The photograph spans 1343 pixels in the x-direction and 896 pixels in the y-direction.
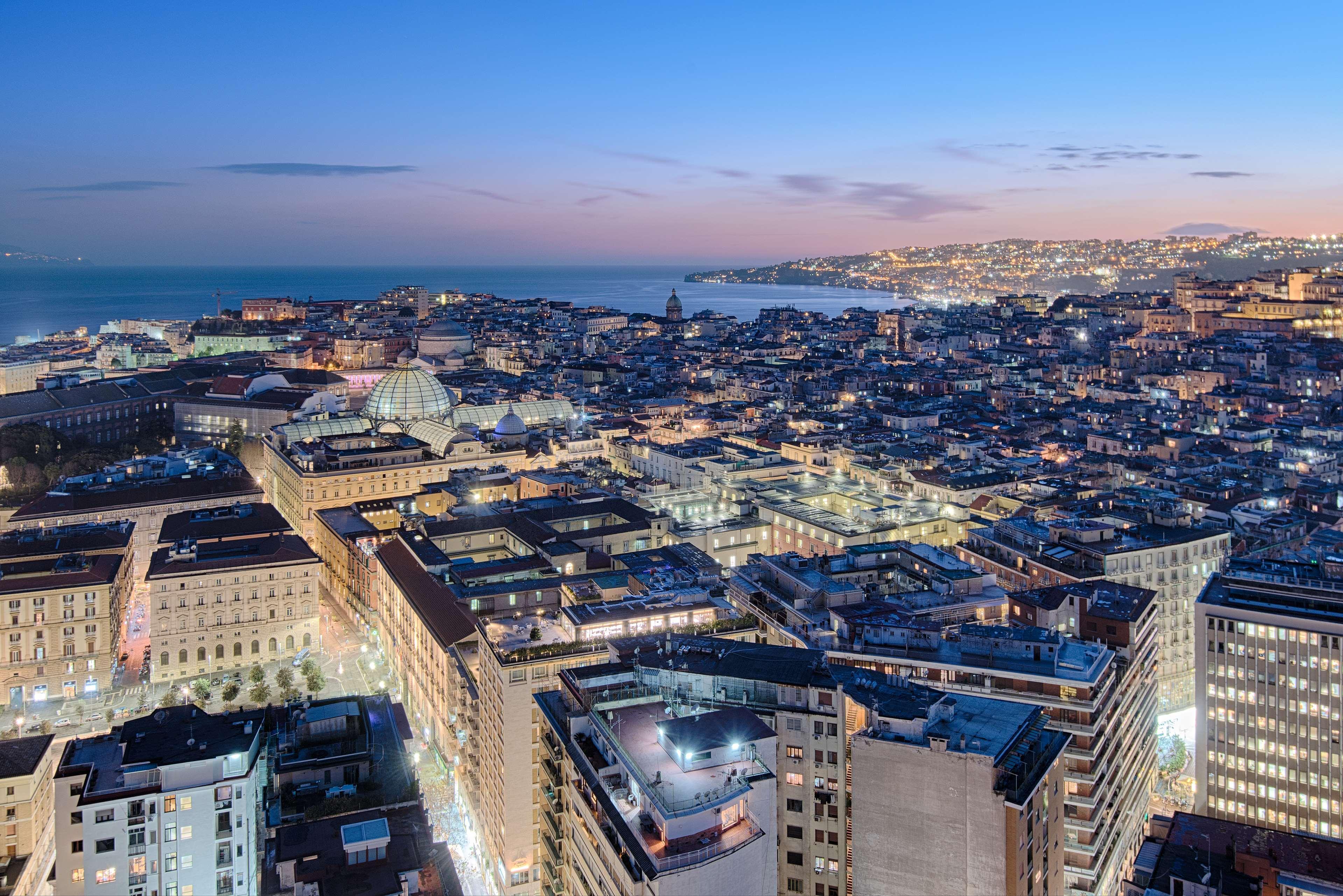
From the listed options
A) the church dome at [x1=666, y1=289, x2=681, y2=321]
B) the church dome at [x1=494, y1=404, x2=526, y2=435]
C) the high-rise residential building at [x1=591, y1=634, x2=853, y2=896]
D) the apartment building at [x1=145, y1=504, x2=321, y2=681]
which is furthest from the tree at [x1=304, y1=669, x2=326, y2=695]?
the church dome at [x1=666, y1=289, x2=681, y2=321]

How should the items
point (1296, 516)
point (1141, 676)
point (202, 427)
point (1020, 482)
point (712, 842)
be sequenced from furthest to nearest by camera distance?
point (202, 427)
point (1020, 482)
point (1296, 516)
point (1141, 676)
point (712, 842)

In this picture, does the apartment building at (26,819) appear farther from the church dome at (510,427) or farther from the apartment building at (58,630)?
the church dome at (510,427)

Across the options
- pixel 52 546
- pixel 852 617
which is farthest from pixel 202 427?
pixel 852 617

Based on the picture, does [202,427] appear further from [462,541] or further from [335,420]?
[462,541]

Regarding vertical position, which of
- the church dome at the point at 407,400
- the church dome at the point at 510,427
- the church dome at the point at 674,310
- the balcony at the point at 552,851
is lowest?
the balcony at the point at 552,851

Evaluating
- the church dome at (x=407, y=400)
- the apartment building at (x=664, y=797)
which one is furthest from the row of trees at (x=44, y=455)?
the apartment building at (x=664, y=797)

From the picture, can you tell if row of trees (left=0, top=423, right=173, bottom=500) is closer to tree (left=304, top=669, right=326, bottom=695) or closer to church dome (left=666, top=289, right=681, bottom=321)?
tree (left=304, top=669, right=326, bottom=695)
